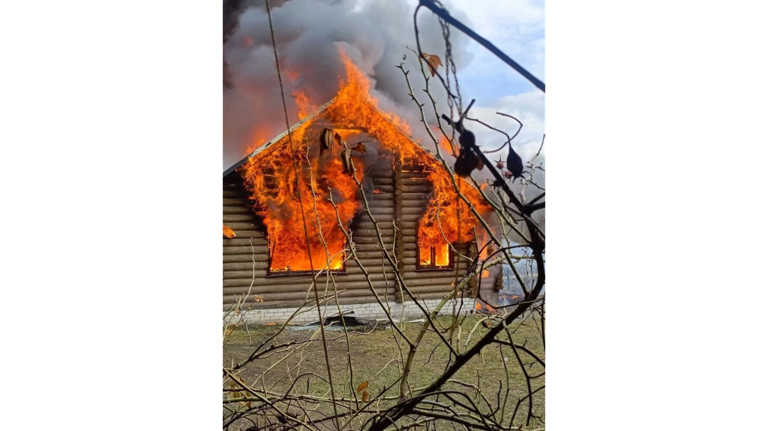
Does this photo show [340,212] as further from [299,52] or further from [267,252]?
[299,52]

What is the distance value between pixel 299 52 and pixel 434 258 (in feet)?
8.18

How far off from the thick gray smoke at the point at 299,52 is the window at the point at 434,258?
1630 millimetres

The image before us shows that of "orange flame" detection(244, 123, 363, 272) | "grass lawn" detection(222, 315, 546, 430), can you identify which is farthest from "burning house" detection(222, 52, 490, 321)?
"grass lawn" detection(222, 315, 546, 430)

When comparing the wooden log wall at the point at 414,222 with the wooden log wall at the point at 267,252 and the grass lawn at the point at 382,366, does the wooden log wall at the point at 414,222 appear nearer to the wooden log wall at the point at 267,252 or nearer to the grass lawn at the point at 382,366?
the wooden log wall at the point at 267,252

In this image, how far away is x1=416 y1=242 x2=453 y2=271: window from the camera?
5.02m

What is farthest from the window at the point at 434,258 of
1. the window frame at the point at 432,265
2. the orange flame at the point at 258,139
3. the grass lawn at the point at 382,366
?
the orange flame at the point at 258,139

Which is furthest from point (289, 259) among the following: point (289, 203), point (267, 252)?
point (289, 203)

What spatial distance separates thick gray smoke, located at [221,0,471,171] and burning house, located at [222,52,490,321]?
0.21 metres

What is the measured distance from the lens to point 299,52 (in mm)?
3846

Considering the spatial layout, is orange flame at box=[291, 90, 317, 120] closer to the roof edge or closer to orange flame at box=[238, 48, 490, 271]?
the roof edge

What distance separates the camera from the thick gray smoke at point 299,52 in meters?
3.88
